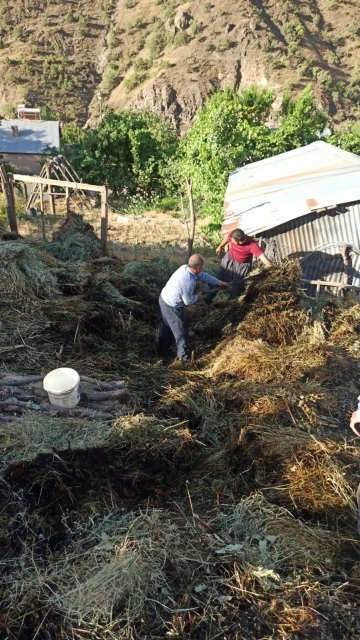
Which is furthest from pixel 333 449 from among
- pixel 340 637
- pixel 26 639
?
pixel 26 639

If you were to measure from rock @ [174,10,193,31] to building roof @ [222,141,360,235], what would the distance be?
41321mm

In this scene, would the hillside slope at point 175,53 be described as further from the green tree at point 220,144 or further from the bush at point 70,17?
the green tree at point 220,144

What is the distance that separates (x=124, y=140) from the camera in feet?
60.5

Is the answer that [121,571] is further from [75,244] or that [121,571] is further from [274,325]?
[75,244]

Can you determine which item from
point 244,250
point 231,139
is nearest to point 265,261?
point 244,250

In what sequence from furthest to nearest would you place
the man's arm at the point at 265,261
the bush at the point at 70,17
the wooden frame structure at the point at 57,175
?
the bush at the point at 70,17 < the wooden frame structure at the point at 57,175 < the man's arm at the point at 265,261

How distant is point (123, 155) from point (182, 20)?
3622 cm

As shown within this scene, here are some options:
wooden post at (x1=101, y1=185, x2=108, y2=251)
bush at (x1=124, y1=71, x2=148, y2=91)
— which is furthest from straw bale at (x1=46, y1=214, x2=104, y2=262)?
bush at (x1=124, y1=71, x2=148, y2=91)

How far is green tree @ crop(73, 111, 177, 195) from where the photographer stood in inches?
717

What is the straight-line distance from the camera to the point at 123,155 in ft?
61.0

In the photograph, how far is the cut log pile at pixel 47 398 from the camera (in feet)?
13.9

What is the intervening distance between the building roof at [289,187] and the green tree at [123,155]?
692 centimetres

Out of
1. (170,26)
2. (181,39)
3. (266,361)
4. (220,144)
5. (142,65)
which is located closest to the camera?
(266,361)

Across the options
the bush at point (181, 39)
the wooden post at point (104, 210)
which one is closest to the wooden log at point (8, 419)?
the wooden post at point (104, 210)
